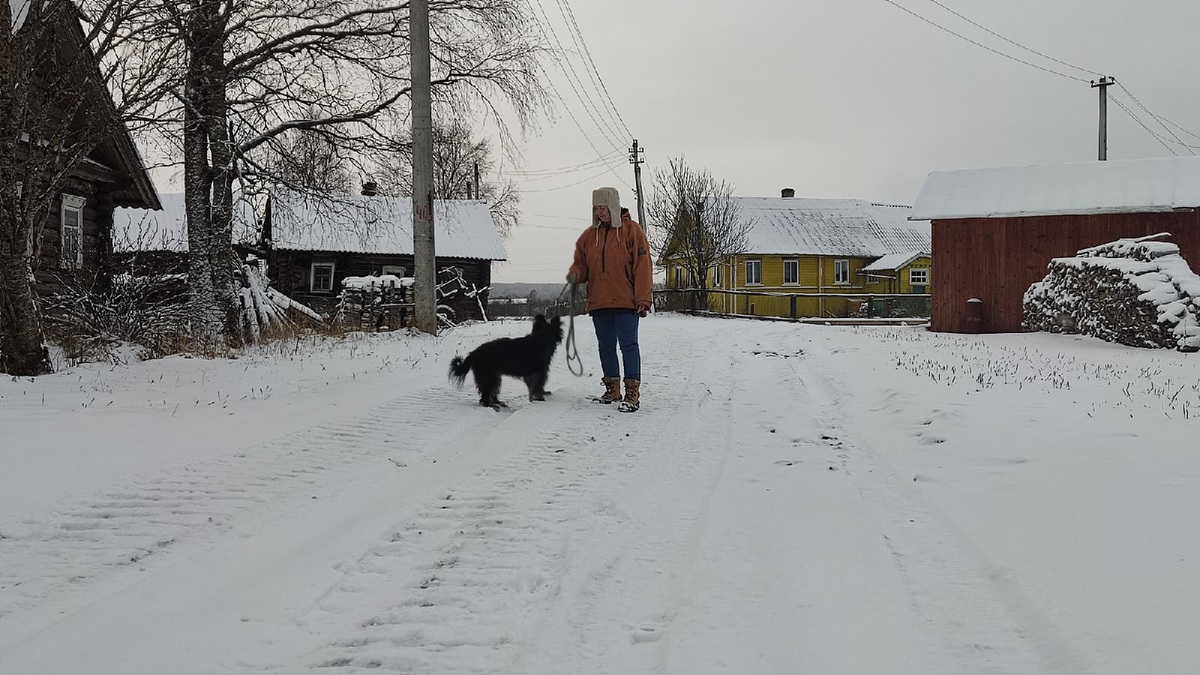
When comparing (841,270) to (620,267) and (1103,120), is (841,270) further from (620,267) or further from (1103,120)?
(620,267)

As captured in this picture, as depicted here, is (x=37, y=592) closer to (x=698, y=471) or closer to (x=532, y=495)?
(x=532, y=495)

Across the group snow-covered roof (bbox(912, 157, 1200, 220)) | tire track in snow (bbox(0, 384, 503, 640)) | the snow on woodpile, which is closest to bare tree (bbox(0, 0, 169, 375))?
tire track in snow (bbox(0, 384, 503, 640))

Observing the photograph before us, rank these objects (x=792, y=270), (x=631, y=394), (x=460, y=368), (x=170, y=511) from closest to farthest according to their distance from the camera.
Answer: (x=170, y=511)
(x=631, y=394)
(x=460, y=368)
(x=792, y=270)

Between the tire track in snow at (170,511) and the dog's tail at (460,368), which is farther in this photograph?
the dog's tail at (460,368)

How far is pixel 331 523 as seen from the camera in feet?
11.5

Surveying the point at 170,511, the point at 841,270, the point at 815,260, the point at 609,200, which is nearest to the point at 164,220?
the point at 609,200

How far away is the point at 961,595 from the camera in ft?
8.63

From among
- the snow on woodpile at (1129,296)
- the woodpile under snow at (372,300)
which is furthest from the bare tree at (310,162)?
the snow on woodpile at (1129,296)

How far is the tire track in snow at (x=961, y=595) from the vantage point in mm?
2170

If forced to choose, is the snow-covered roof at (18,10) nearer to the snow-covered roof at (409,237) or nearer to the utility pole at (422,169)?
the utility pole at (422,169)

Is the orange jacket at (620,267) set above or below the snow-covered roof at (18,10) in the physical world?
below

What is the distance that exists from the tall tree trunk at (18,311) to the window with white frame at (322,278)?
88.7 ft

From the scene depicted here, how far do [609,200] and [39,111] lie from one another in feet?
17.3

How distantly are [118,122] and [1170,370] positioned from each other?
12.2 meters
